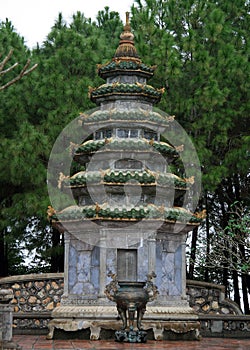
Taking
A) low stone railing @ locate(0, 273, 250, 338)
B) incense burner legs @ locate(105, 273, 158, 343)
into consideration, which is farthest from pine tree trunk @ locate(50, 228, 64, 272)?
incense burner legs @ locate(105, 273, 158, 343)

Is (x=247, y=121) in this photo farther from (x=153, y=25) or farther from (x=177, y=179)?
(x=177, y=179)

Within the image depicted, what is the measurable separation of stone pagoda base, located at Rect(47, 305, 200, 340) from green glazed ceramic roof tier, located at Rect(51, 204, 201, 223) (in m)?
2.05

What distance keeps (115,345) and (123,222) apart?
3419 millimetres

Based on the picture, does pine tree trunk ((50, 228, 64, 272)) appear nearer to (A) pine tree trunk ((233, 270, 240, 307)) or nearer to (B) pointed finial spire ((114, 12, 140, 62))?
(A) pine tree trunk ((233, 270, 240, 307))

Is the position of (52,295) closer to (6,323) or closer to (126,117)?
(126,117)

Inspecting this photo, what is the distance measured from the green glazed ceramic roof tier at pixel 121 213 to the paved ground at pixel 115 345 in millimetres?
2809

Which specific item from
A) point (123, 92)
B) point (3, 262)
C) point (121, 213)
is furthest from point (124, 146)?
point (3, 262)

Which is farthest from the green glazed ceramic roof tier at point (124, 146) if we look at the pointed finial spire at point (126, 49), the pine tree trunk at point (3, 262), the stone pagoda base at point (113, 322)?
the pine tree trunk at point (3, 262)

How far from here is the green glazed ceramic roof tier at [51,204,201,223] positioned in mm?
17609

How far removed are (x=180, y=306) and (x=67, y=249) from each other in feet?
9.82

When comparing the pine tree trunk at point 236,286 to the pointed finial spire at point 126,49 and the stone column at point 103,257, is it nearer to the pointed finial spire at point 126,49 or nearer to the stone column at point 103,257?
the stone column at point 103,257

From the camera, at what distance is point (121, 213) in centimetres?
1767

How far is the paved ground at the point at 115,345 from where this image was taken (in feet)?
48.6

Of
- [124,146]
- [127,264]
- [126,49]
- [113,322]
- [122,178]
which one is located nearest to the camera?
[113,322]
